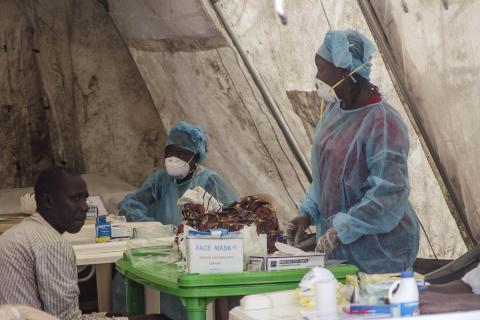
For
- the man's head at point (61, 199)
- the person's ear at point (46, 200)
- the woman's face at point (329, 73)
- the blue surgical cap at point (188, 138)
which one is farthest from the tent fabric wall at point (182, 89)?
the person's ear at point (46, 200)

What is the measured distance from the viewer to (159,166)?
8227mm

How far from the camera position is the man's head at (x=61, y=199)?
3768mm

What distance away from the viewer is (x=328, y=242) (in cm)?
431

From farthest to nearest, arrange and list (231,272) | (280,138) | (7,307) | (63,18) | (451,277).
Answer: (63,18)
(280,138)
(451,277)
(231,272)
(7,307)

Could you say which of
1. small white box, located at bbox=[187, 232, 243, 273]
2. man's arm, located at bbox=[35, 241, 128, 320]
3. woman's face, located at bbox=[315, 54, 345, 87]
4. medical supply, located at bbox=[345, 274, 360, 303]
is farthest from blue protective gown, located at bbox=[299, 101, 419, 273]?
man's arm, located at bbox=[35, 241, 128, 320]

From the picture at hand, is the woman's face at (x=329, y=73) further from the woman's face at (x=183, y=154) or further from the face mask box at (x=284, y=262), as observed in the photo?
the woman's face at (x=183, y=154)

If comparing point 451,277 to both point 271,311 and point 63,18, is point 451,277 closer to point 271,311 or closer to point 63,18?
point 271,311

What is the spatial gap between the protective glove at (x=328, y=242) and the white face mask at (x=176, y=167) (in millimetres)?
2015

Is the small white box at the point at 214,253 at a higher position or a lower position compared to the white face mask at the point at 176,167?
lower

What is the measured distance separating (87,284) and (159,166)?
1.82 meters

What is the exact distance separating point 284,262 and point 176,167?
2491mm

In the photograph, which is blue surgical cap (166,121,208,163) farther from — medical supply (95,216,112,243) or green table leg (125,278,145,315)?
green table leg (125,278,145,315)

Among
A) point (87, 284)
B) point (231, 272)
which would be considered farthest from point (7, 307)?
point (87, 284)

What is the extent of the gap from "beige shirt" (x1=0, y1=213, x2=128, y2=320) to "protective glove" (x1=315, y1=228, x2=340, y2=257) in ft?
3.90
